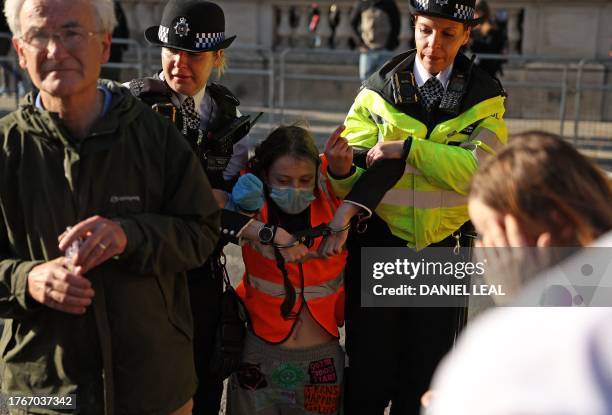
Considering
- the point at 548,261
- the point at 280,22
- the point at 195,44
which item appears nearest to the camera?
the point at 548,261

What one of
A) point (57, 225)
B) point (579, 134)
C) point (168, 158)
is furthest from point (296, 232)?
point (579, 134)

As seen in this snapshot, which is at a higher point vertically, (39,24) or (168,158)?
(39,24)

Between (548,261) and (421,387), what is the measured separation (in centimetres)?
218

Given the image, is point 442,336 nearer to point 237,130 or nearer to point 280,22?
point 237,130

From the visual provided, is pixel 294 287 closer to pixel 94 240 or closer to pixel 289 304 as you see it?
pixel 289 304

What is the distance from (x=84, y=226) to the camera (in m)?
2.52

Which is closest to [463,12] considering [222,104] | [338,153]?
[338,153]

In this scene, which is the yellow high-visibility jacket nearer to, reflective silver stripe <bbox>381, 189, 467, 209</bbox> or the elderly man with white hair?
reflective silver stripe <bbox>381, 189, 467, 209</bbox>

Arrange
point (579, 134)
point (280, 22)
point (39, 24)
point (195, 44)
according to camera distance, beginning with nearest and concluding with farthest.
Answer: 1. point (39, 24)
2. point (195, 44)
3. point (579, 134)
4. point (280, 22)

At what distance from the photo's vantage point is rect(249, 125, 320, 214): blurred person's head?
369 centimetres

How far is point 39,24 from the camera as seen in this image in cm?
261

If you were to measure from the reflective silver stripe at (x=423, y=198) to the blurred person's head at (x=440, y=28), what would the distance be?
1.72 ft

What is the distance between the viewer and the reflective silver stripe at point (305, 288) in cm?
370

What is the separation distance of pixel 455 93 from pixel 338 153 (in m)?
0.57
